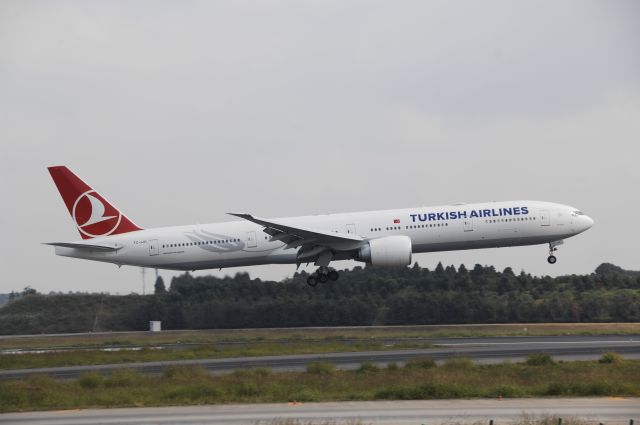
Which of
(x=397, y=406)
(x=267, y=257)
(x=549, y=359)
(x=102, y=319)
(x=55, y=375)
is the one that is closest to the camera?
(x=397, y=406)

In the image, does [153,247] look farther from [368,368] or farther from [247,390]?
[247,390]

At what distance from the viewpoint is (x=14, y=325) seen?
6300cm

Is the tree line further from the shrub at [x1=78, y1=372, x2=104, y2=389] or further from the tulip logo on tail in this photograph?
the shrub at [x1=78, y1=372, x2=104, y2=389]

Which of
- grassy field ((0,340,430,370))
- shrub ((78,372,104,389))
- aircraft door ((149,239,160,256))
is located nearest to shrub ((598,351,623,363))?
grassy field ((0,340,430,370))

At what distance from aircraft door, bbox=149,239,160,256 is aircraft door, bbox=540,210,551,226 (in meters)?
19.7

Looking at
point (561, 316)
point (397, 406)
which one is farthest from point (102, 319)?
point (397, 406)

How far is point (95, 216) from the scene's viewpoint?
5088 cm

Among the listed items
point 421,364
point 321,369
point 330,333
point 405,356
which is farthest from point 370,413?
point 330,333

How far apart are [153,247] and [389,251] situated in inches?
502

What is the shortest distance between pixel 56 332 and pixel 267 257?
70.8 ft

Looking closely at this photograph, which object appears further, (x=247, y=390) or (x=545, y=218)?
(x=545, y=218)

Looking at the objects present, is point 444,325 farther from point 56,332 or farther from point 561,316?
point 56,332

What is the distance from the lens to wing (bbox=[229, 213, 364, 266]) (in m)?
44.7

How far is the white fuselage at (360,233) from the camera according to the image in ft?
150
